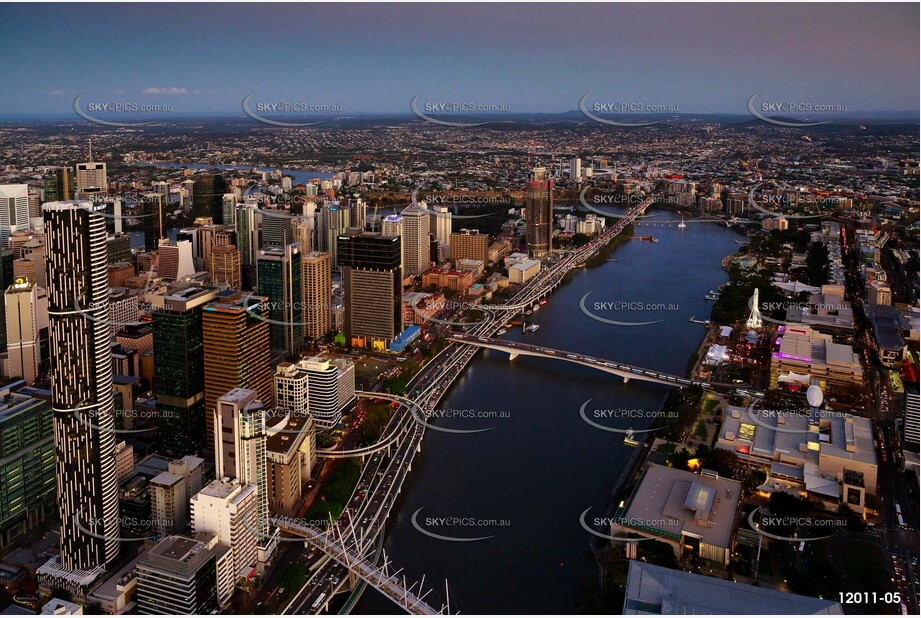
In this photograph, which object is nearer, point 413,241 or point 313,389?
point 313,389

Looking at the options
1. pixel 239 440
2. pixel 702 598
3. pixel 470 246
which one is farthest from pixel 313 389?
pixel 470 246

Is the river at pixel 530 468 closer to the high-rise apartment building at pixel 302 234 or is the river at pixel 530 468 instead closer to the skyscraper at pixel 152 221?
the high-rise apartment building at pixel 302 234

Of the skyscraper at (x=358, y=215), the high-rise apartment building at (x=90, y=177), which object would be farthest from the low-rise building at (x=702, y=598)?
the high-rise apartment building at (x=90, y=177)

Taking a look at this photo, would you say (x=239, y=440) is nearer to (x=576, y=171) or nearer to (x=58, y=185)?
(x=58, y=185)

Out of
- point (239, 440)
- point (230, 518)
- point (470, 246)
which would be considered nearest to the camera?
point (230, 518)

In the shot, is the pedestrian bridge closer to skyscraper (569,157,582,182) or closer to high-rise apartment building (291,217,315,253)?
high-rise apartment building (291,217,315,253)

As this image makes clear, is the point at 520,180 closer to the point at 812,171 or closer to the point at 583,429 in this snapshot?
the point at 812,171
